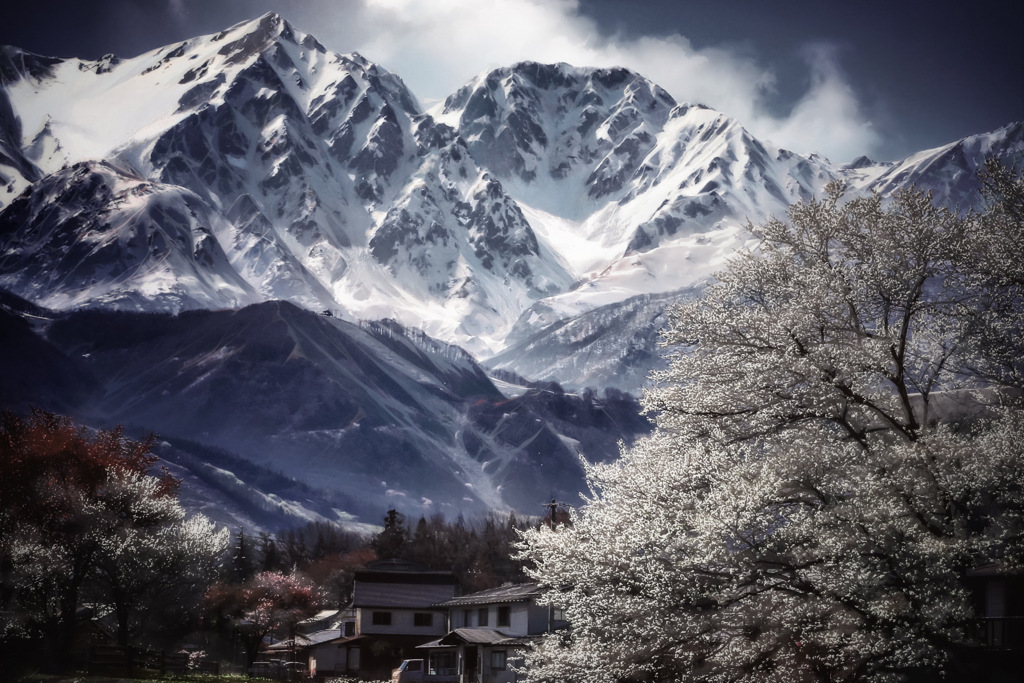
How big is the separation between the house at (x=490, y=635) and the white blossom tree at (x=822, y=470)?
33109mm

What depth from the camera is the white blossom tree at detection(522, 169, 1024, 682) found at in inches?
714

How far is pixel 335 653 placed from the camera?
81562 millimetres

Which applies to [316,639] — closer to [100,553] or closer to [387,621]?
[387,621]

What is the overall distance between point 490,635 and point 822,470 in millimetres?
42374

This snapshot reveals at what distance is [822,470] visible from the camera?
19.2 meters

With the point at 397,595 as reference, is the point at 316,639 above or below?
below

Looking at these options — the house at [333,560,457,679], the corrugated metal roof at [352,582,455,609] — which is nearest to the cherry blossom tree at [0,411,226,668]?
the house at [333,560,457,679]

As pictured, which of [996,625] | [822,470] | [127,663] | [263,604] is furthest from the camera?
[263,604]

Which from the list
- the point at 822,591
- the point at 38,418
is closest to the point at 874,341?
the point at 822,591

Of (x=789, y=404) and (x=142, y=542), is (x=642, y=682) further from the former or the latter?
(x=142, y=542)

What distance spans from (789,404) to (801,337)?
4.58 ft

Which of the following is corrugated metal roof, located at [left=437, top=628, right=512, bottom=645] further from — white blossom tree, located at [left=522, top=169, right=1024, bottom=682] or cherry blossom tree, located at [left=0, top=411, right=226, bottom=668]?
white blossom tree, located at [left=522, top=169, right=1024, bottom=682]

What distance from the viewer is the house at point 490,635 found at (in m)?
56.4

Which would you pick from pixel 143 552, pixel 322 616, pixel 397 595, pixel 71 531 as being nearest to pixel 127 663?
pixel 71 531
